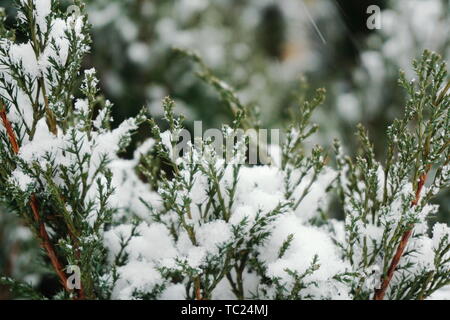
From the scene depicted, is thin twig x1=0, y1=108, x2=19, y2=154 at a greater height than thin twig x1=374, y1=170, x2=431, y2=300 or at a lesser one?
greater

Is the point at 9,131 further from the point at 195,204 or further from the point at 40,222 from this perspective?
the point at 195,204

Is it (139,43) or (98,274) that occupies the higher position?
(139,43)

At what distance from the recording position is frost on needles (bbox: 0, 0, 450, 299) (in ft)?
5.31

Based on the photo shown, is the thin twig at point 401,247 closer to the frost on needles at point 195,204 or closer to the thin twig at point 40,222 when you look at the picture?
the frost on needles at point 195,204

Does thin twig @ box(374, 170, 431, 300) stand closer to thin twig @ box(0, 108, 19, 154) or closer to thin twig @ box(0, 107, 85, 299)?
thin twig @ box(0, 107, 85, 299)

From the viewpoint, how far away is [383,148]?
3918 millimetres

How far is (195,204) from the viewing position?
1.84 metres

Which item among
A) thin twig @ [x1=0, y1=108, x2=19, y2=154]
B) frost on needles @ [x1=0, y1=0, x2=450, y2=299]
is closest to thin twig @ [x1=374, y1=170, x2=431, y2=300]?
frost on needles @ [x1=0, y1=0, x2=450, y2=299]

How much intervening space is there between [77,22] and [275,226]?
3.85 feet

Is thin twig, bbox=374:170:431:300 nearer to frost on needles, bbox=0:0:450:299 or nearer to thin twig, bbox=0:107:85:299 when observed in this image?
frost on needles, bbox=0:0:450:299

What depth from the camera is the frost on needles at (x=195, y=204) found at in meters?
1.62

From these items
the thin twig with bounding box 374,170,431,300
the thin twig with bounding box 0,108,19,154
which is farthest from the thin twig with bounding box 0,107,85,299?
the thin twig with bounding box 374,170,431,300
